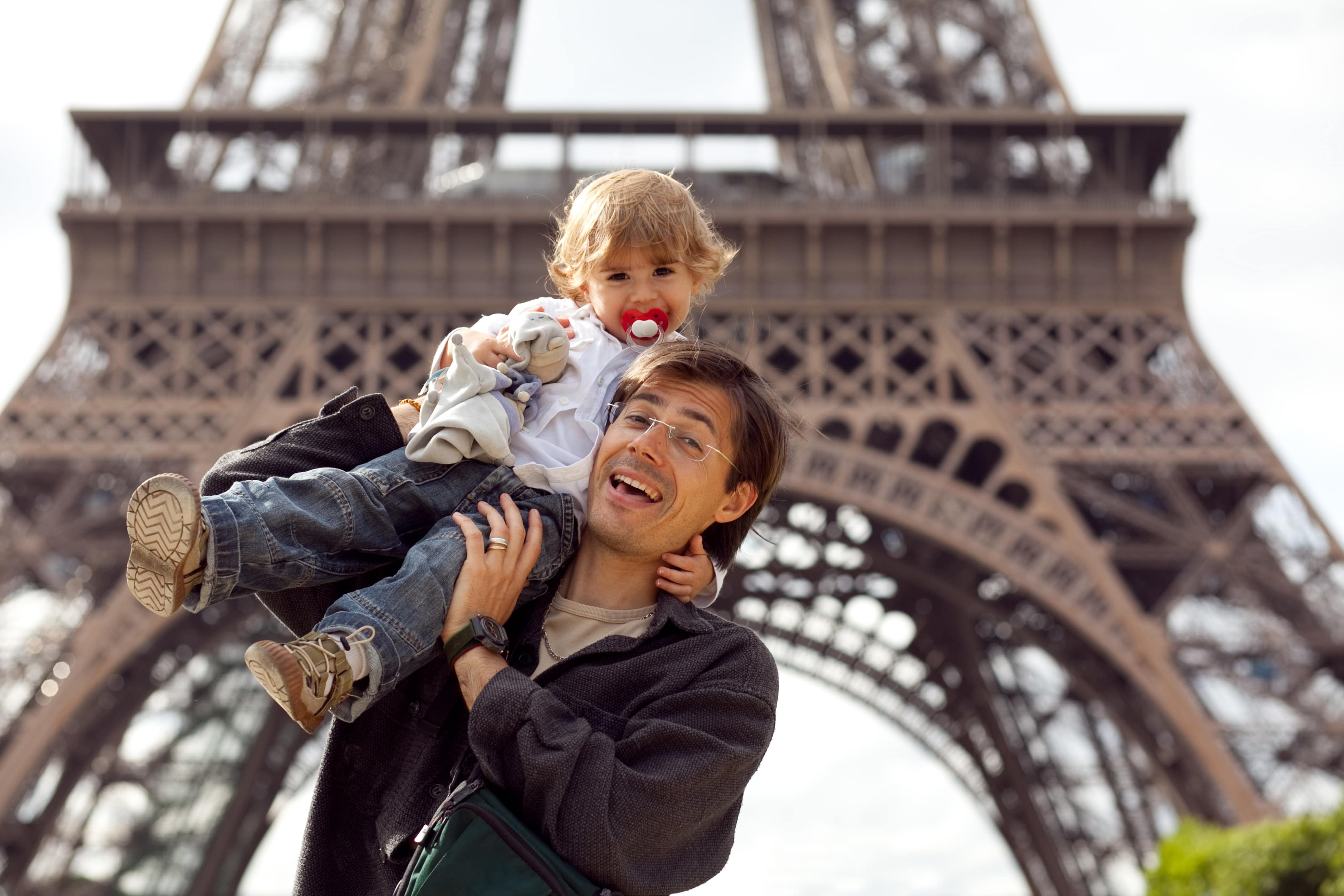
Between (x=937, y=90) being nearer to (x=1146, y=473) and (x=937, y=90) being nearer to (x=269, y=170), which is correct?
(x=1146, y=473)

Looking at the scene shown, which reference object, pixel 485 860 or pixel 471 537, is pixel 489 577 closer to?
pixel 471 537

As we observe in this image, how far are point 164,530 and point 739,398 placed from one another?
3.88ft

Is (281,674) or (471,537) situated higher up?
(471,537)

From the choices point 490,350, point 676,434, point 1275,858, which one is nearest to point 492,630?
point 676,434

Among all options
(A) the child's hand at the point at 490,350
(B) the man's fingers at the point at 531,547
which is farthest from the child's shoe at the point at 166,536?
(A) the child's hand at the point at 490,350

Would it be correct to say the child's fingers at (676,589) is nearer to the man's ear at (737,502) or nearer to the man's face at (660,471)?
the man's face at (660,471)

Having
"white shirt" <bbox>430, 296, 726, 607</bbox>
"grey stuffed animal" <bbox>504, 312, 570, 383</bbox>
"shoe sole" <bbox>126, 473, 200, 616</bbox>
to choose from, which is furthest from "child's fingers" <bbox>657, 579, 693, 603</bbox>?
"shoe sole" <bbox>126, 473, 200, 616</bbox>

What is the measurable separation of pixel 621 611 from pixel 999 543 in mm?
13445

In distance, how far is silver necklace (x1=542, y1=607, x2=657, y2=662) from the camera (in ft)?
10.6

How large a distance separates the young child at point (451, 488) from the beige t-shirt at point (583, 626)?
0.26 feet

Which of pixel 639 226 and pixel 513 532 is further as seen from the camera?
pixel 639 226

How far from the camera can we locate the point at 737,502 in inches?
132

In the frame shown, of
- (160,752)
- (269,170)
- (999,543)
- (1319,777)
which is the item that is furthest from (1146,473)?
(160,752)

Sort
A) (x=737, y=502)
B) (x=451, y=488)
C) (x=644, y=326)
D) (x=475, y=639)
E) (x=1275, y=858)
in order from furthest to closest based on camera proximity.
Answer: (x=1275, y=858) → (x=644, y=326) → (x=737, y=502) → (x=451, y=488) → (x=475, y=639)
